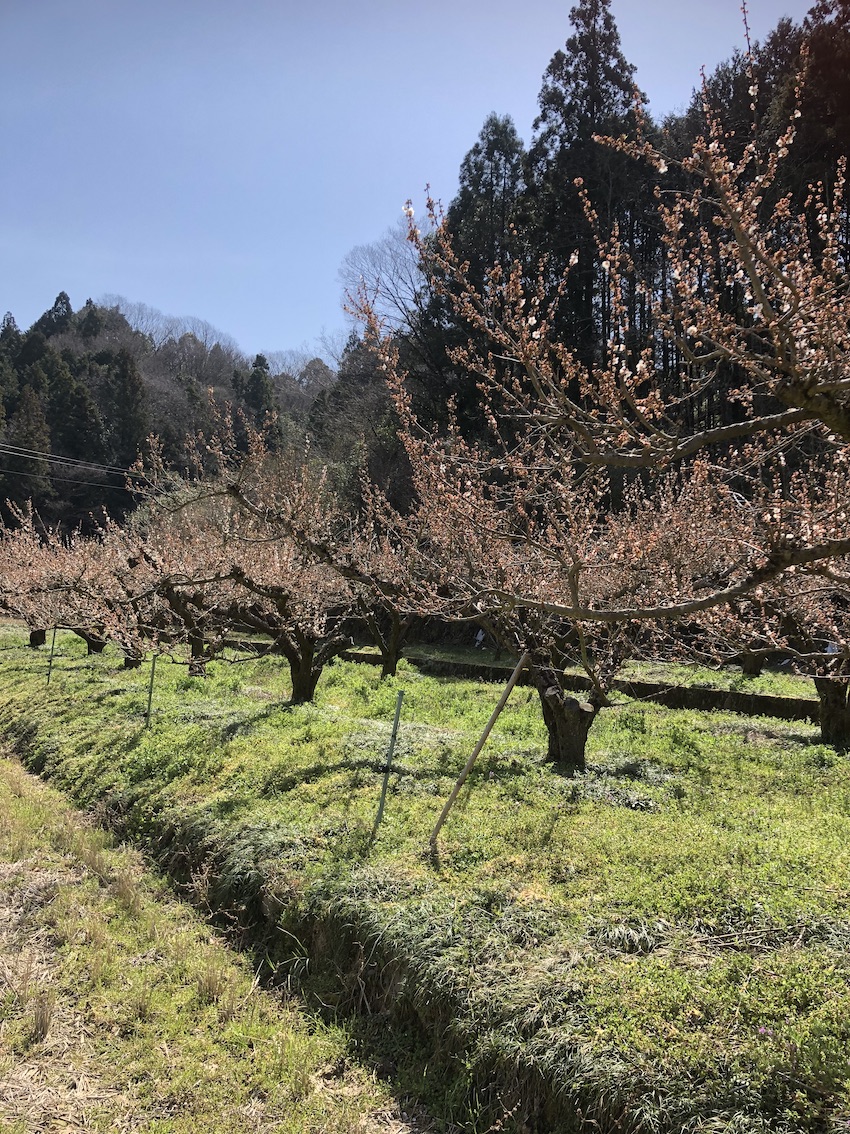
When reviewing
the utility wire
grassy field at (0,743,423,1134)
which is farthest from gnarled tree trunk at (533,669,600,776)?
the utility wire

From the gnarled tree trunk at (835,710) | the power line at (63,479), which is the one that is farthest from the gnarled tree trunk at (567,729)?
the power line at (63,479)

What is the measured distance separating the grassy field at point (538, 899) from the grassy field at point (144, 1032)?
0.26 metres

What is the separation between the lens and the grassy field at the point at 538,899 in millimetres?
3061

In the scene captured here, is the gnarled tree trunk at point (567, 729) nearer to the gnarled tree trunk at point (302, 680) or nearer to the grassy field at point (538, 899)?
the grassy field at point (538, 899)

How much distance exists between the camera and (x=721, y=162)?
297cm

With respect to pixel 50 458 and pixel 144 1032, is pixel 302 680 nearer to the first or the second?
pixel 144 1032

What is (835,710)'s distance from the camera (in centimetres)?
862

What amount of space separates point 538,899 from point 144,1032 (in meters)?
2.39

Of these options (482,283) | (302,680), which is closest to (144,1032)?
(302,680)

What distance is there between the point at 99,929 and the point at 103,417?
4079cm

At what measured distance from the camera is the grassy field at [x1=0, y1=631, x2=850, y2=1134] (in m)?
3.06

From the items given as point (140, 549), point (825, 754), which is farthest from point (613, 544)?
point (140, 549)

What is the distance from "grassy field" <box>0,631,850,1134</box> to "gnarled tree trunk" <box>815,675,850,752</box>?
0.92ft

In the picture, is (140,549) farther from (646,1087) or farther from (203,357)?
(203,357)
